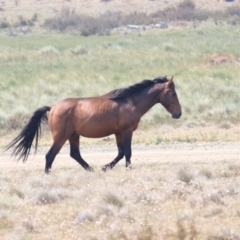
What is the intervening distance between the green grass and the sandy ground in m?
3.57

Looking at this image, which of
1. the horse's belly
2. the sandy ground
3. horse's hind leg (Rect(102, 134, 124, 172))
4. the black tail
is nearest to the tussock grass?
horse's hind leg (Rect(102, 134, 124, 172))

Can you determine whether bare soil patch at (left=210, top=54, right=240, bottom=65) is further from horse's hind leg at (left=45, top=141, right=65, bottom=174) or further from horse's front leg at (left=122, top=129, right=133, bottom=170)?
horse's hind leg at (left=45, top=141, right=65, bottom=174)

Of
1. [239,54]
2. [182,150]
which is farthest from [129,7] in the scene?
[182,150]

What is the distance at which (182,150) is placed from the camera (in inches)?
651

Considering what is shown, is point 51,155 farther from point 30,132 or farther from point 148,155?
point 148,155

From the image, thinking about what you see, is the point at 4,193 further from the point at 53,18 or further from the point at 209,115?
the point at 53,18

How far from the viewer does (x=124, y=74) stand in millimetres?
30266

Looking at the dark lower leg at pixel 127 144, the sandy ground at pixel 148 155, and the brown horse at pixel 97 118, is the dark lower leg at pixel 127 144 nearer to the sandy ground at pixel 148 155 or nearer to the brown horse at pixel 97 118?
the brown horse at pixel 97 118

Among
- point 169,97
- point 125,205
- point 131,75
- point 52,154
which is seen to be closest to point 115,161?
point 52,154

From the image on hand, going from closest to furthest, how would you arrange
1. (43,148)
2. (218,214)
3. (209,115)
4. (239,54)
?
1. (218,214)
2. (43,148)
3. (209,115)
4. (239,54)

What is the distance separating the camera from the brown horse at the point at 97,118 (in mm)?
13664

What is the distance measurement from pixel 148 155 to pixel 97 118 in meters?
2.64

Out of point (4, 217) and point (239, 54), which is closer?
point (4, 217)

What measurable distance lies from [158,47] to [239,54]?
720 cm
